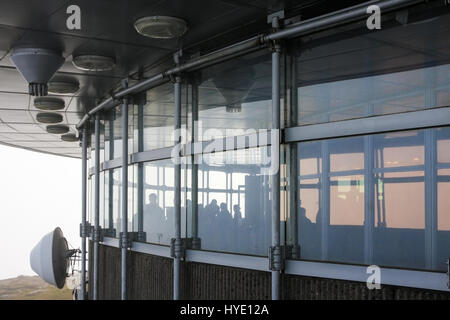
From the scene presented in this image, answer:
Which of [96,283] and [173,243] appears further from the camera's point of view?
[96,283]

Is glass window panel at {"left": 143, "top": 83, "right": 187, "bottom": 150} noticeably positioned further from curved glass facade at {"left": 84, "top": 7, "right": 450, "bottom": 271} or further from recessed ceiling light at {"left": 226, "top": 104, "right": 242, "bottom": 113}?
recessed ceiling light at {"left": 226, "top": 104, "right": 242, "bottom": 113}

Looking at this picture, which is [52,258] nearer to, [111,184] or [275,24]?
[111,184]

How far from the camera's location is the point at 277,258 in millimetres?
6258

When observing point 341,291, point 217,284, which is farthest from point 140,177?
point 341,291

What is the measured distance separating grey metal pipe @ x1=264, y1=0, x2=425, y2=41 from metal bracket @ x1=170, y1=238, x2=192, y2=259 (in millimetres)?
2997

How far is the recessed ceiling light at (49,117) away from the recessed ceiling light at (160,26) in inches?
294

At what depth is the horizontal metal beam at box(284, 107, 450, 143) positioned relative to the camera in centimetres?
516

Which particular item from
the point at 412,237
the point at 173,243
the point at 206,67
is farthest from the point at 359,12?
the point at 173,243

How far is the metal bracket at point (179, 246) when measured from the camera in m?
7.87

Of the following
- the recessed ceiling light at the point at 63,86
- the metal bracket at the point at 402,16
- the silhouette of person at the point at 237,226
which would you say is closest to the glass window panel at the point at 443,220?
the metal bracket at the point at 402,16

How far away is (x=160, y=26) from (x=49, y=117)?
8.14m

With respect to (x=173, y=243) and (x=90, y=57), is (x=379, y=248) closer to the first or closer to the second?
(x=173, y=243)

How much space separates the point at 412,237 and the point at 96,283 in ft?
25.1
